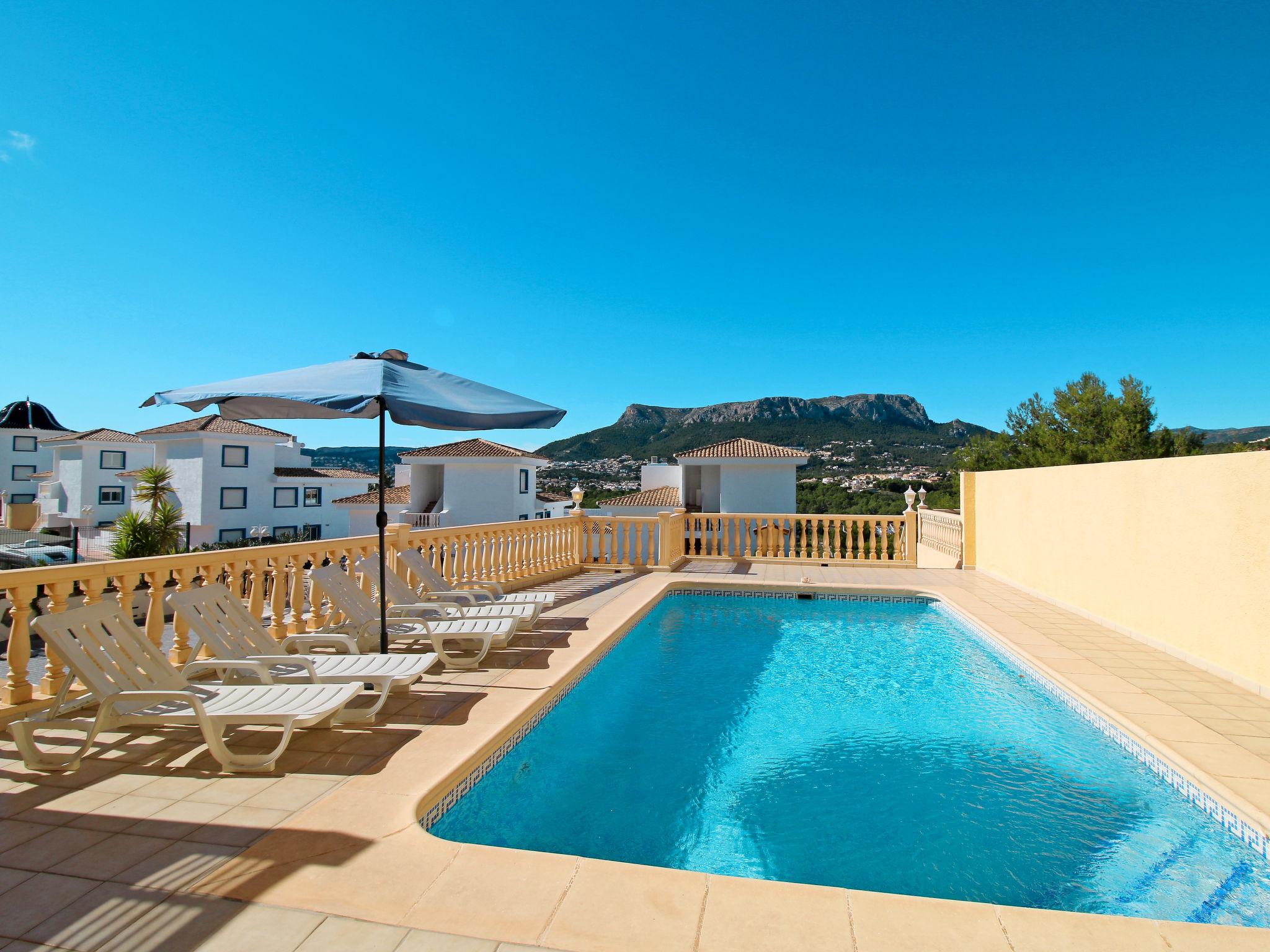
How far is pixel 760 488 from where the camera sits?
2556 centimetres

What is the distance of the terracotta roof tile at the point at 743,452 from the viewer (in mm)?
25312

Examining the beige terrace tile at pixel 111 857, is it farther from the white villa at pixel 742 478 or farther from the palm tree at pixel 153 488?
the palm tree at pixel 153 488

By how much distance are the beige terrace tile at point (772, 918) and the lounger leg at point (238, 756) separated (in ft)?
7.88

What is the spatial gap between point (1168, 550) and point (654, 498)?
82.3 ft

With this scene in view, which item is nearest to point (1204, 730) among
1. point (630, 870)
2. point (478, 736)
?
point (630, 870)

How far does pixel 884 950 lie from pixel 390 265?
53.4 ft

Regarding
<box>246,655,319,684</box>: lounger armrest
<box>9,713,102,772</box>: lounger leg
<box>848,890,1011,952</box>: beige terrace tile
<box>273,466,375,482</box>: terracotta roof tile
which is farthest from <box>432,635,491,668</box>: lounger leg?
<box>273,466,375,482</box>: terracotta roof tile

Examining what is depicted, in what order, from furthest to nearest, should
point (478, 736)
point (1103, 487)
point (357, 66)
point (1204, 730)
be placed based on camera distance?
point (357, 66) → point (1103, 487) → point (1204, 730) → point (478, 736)

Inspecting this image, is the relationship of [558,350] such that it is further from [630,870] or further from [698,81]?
[630,870]

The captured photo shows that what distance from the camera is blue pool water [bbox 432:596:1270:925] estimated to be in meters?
3.10

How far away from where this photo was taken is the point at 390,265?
14953mm

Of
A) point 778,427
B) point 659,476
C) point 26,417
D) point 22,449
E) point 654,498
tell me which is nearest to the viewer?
point 654,498

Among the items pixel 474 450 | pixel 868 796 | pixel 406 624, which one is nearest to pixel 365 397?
pixel 406 624

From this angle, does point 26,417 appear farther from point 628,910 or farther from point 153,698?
point 628,910
